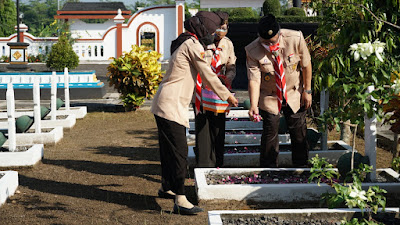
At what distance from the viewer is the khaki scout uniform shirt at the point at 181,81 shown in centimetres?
480

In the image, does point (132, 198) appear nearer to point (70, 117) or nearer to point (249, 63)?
point (249, 63)

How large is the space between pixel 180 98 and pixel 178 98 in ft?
0.07

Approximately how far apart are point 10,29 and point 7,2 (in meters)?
3.26

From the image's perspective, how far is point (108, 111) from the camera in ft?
39.5

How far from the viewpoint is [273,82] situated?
5734mm

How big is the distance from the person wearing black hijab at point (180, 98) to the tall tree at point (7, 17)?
4588 cm

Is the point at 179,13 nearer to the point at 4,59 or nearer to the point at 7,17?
the point at 4,59

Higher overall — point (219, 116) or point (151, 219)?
point (219, 116)

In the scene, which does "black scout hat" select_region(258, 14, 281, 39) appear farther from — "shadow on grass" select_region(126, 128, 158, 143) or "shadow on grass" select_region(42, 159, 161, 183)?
"shadow on grass" select_region(126, 128, 158, 143)

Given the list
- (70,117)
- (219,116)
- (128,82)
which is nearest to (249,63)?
(219,116)

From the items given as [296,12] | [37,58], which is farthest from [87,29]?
[296,12]

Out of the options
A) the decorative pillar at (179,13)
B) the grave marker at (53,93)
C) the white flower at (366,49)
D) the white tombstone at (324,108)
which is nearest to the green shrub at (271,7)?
the grave marker at (53,93)

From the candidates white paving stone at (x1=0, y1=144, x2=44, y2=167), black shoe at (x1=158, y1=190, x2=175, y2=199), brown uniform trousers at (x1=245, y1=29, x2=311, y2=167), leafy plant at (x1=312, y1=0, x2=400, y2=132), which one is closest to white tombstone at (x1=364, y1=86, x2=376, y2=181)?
leafy plant at (x1=312, y1=0, x2=400, y2=132)

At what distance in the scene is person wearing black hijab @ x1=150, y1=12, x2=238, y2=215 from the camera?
15.8 ft
